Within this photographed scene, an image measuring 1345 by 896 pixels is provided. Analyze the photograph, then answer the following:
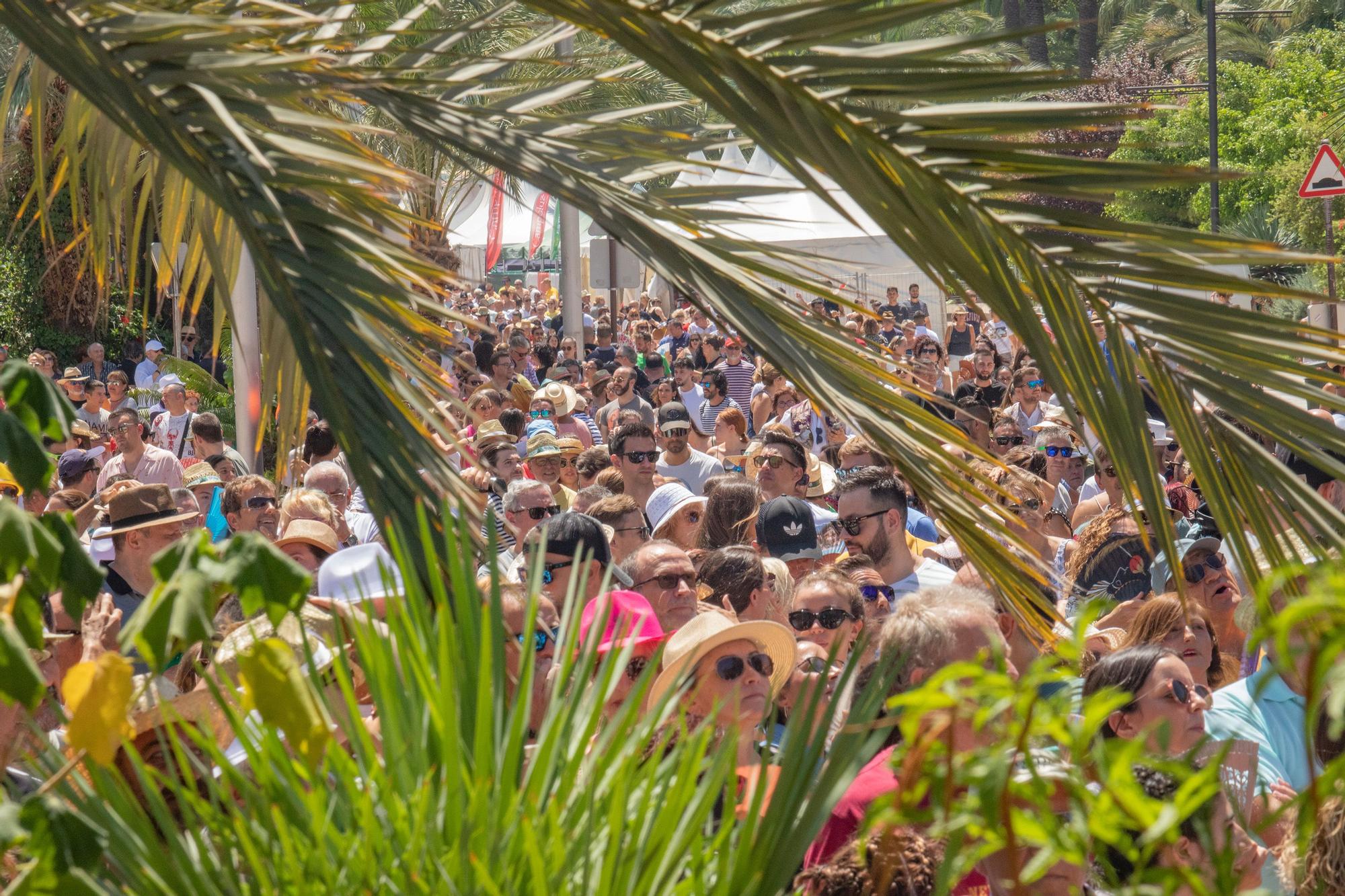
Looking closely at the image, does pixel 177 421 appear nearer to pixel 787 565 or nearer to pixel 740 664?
pixel 787 565

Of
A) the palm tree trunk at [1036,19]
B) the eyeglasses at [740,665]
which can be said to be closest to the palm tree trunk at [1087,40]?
the palm tree trunk at [1036,19]

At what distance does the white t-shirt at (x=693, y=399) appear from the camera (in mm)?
13984

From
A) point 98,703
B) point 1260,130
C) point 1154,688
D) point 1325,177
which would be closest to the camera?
point 98,703

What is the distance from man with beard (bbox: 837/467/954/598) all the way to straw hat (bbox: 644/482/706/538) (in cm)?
183

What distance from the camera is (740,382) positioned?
15.0 m

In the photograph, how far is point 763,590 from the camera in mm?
5695

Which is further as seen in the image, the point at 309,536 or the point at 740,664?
the point at 309,536

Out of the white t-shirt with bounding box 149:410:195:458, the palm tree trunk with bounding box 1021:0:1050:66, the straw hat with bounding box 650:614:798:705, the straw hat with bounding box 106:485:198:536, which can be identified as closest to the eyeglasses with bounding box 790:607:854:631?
the straw hat with bounding box 650:614:798:705

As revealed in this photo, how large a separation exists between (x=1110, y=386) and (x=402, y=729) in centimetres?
117

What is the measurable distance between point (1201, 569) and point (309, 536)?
3586mm

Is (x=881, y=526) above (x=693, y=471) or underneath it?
above

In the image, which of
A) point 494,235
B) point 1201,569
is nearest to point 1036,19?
point 494,235

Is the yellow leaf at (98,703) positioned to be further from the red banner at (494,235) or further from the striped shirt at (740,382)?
the red banner at (494,235)

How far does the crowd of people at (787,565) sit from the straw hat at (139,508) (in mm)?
15
